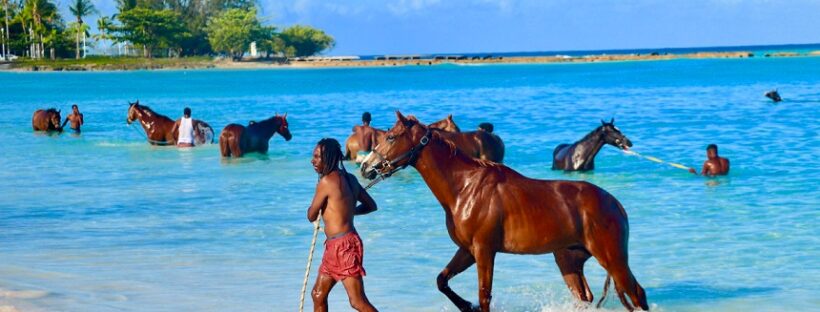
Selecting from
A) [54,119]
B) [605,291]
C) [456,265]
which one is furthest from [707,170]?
[54,119]

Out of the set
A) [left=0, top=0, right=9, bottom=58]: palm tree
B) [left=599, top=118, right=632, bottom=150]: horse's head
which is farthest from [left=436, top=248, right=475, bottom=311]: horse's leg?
[left=0, top=0, right=9, bottom=58]: palm tree

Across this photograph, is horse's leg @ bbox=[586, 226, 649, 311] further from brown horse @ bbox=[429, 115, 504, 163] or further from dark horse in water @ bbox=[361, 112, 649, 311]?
brown horse @ bbox=[429, 115, 504, 163]

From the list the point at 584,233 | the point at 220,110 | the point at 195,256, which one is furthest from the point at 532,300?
the point at 220,110

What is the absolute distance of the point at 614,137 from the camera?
20.4 meters

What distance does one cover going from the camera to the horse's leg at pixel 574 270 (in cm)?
893

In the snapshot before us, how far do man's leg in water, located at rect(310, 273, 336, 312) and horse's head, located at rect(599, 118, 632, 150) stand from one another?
12.9 metres

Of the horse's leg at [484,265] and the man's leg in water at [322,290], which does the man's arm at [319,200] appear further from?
the horse's leg at [484,265]

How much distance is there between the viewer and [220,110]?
50.5m

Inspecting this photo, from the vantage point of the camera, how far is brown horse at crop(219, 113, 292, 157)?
24734 mm

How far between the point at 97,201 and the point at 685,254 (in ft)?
30.3

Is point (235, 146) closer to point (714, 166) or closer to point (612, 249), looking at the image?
point (714, 166)

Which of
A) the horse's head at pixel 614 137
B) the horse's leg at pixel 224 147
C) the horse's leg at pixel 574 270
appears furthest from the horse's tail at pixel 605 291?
the horse's leg at pixel 224 147

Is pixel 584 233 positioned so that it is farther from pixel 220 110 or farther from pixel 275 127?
pixel 220 110

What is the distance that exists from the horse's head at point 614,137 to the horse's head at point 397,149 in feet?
40.3
